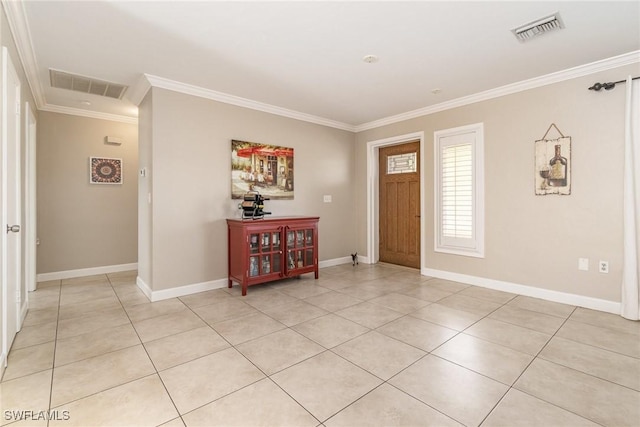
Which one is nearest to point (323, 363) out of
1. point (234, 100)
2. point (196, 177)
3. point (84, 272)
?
point (196, 177)

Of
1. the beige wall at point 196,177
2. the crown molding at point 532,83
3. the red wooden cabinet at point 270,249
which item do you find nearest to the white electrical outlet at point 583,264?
the crown molding at point 532,83

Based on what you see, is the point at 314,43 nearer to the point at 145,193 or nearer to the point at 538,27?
the point at 538,27

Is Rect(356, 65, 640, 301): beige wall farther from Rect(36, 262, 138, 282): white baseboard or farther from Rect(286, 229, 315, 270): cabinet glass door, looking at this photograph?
Rect(36, 262, 138, 282): white baseboard

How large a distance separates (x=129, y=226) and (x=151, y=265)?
1989mm

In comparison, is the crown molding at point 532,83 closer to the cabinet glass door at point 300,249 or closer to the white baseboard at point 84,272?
the cabinet glass door at point 300,249

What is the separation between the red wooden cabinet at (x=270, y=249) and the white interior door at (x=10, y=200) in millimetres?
2023

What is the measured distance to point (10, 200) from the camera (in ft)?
7.70

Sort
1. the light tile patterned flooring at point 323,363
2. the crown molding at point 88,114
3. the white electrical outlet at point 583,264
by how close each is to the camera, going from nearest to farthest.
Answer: the light tile patterned flooring at point 323,363, the white electrical outlet at point 583,264, the crown molding at point 88,114

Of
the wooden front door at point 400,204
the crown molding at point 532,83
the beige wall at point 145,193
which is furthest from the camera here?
the wooden front door at point 400,204

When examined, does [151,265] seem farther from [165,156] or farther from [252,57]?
[252,57]

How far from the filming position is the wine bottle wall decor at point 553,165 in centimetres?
344

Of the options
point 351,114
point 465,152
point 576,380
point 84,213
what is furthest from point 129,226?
point 576,380

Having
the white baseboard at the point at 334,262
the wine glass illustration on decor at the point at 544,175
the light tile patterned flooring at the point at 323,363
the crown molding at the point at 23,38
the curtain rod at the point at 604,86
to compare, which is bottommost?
the light tile patterned flooring at the point at 323,363

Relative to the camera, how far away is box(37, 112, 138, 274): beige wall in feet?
14.8
